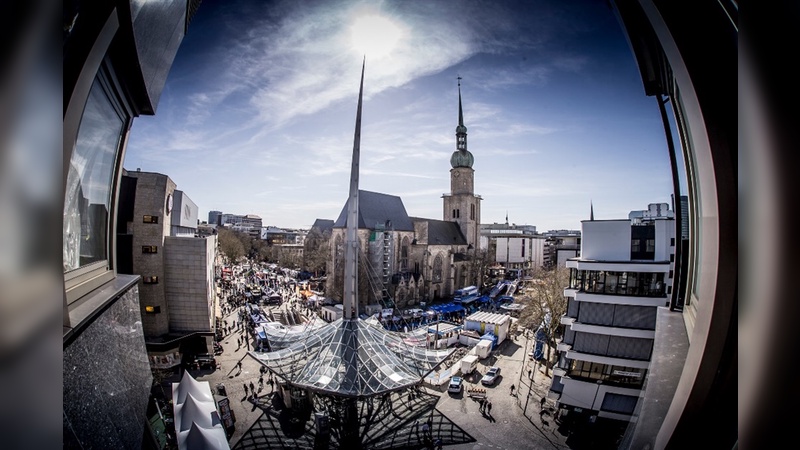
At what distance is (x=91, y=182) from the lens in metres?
3.05

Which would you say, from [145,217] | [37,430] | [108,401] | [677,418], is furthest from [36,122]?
[145,217]

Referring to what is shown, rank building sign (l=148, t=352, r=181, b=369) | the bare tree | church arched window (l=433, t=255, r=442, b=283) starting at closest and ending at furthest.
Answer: building sign (l=148, t=352, r=181, b=369)
the bare tree
church arched window (l=433, t=255, r=442, b=283)

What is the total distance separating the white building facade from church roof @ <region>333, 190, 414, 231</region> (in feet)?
75.3

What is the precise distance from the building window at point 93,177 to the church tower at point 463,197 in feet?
129

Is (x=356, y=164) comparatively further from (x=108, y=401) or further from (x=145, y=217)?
(x=145, y=217)

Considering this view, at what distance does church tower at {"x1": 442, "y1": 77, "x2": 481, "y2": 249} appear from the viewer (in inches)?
1612

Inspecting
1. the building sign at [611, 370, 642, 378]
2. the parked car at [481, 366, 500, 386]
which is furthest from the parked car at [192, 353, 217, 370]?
the building sign at [611, 370, 642, 378]

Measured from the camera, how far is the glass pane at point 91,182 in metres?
2.59

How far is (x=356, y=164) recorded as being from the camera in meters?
11.2

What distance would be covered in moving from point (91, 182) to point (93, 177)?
0.18 feet

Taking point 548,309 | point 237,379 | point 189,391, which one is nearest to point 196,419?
point 189,391

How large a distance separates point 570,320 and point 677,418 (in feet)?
33.4

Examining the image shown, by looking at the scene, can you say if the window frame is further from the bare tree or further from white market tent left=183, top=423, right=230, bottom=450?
the bare tree

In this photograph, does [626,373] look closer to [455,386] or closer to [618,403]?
[618,403]
